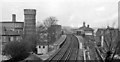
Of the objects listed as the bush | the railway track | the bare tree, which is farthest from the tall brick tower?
the bare tree

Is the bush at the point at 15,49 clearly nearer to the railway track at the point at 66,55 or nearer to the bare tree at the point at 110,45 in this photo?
the railway track at the point at 66,55

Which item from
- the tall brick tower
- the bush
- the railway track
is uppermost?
the tall brick tower

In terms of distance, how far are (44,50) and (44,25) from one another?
412 inches

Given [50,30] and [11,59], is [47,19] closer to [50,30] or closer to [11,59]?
[50,30]

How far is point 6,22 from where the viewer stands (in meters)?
45.8

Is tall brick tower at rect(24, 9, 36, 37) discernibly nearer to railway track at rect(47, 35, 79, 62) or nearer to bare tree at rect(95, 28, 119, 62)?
railway track at rect(47, 35, 79, 62)

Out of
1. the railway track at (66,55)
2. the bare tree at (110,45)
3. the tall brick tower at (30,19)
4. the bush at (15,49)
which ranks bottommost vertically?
the railway track at (66,55)

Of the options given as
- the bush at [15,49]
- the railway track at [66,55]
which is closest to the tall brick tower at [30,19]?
the railway track at [66,55]

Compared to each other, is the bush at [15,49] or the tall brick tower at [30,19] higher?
the tall brick tower at [30,19]

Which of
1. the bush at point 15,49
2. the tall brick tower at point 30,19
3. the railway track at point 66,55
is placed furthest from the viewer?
the tall brick tower at point 30,19

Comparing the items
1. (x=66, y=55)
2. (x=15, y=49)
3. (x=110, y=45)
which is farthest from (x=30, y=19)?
(x=110, y=45)

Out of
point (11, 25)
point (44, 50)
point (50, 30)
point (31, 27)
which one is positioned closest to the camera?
point (44, 50)

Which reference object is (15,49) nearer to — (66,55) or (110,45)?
(66,55)

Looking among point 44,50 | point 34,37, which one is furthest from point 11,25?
point 44,50
